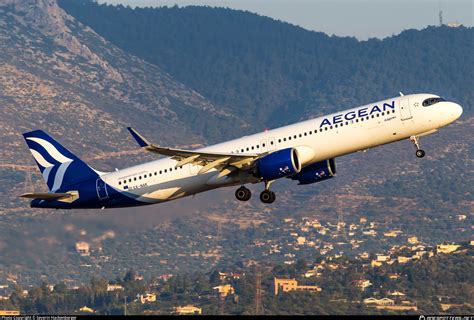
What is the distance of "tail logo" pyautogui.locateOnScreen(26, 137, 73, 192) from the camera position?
11343cm

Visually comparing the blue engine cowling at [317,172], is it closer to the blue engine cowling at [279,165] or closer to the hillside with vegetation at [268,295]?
the blue engine cowling at [279,165]

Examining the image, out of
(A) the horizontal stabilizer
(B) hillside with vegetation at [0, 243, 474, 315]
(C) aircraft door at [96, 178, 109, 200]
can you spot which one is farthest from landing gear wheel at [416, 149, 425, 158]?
(B) hillside with vegetation at [0, 243, 474, 315]

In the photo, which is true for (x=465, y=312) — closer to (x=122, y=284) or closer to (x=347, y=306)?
(x=347, y=306)

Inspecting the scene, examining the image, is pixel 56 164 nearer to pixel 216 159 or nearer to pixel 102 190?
pixel 102 190

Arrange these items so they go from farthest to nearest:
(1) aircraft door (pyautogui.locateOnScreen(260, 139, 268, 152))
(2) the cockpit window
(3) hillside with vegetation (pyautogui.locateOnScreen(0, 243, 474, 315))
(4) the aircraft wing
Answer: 1. (3) hillside with vegetation (pyautogui.locateOnScreen(0, 243, 474, 315))
2. (1) aircraft door (pyautogui.locateOnScreen(260, 139, 268, 152))
3. (2) the cockpit window
4. (4) the aircraft wing

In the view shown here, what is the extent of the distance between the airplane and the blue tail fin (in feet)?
6.19

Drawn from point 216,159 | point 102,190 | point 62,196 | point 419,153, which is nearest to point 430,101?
point 419,153

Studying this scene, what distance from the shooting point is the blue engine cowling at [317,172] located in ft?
356

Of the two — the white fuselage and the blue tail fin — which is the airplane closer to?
the white fuselage

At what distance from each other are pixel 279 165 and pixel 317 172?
7225 mm

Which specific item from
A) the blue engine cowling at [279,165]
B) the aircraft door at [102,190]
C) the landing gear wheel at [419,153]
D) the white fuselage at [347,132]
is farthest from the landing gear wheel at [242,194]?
the landing gear wheel at [419,153]

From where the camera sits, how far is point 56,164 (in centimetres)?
11456

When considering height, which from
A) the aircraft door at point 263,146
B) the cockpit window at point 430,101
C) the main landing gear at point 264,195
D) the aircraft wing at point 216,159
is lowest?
the main landing gear at point 264,195

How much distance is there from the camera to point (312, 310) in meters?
160
